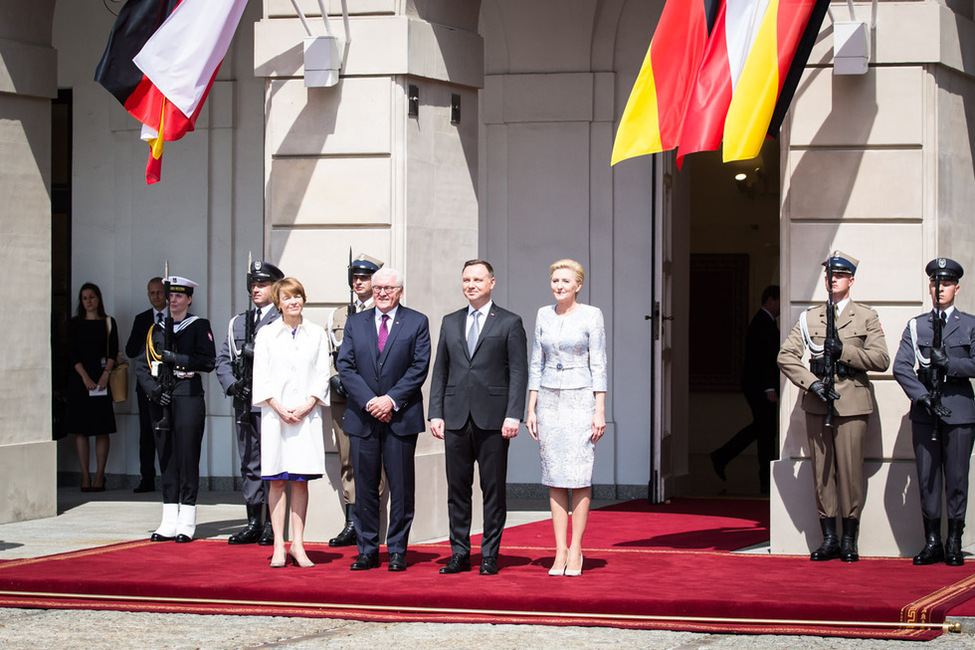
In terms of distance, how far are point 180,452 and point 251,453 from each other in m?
0.59

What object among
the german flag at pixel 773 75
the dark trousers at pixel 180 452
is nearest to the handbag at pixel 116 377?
the dark trousers at pixel 180 452

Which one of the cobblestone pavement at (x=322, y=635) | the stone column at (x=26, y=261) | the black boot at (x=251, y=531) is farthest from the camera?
the stone column at (x=26, y=261)

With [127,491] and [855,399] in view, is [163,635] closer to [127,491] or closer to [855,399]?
[855,399]

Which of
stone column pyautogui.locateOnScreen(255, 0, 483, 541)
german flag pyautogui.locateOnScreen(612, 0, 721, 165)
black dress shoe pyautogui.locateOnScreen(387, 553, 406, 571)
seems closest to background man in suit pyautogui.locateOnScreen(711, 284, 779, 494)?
stone column pyautogui.locateOnScreen(255, 0, 483, 541)

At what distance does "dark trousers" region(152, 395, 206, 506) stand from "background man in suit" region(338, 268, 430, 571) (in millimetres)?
1752

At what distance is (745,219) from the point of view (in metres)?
18.2

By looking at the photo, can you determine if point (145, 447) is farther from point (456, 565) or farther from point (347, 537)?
point (456, 565)

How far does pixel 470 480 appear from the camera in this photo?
8.87 meters

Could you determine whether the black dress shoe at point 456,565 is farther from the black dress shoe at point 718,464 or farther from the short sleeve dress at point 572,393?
the black dress shoe at point 718,464

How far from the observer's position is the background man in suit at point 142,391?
13.7m

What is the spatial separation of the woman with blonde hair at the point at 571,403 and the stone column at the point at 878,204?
1737 mm

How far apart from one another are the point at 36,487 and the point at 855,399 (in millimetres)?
6674

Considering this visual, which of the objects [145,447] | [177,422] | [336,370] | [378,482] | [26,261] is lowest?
[145,447]

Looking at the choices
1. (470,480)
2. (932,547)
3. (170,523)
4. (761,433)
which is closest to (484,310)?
(470,480)
